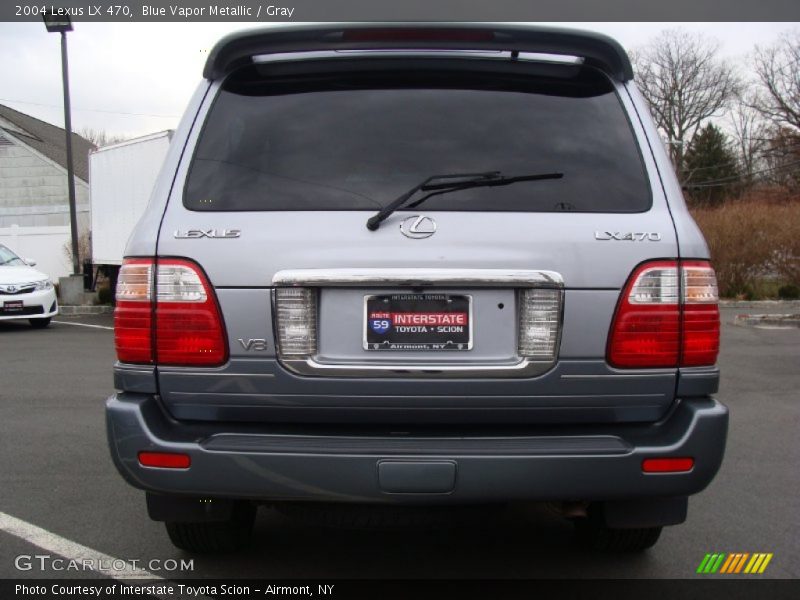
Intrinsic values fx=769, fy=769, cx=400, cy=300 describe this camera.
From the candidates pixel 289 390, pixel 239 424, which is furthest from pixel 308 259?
pixel 239 424

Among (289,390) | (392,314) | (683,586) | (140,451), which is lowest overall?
(683,586)

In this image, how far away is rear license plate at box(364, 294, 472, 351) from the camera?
2473 mm

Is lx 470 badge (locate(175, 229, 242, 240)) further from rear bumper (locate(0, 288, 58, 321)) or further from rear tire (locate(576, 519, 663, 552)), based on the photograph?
rear bumper (locate(0, 288, 58, 321))

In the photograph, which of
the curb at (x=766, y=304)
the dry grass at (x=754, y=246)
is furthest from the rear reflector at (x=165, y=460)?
the dry grass at (x=754, y=246)

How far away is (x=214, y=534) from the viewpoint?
10.4ft

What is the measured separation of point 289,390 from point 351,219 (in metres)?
0.59

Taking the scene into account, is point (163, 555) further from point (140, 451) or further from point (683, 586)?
point (683, 586)

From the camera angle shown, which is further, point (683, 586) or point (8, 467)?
point (8, 467)

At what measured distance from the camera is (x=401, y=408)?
8.13 feet

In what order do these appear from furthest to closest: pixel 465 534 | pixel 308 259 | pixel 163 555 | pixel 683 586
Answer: pixel 465 534
pixel 163 555
pixel 683 586
pixel 308 259

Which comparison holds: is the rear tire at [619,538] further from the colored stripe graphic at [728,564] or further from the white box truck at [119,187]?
the white box truck at [119,187]

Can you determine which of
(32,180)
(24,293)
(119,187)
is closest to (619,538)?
(24,293)

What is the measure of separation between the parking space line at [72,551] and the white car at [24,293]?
10286mm

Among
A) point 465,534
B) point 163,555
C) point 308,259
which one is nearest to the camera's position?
point 308,259
